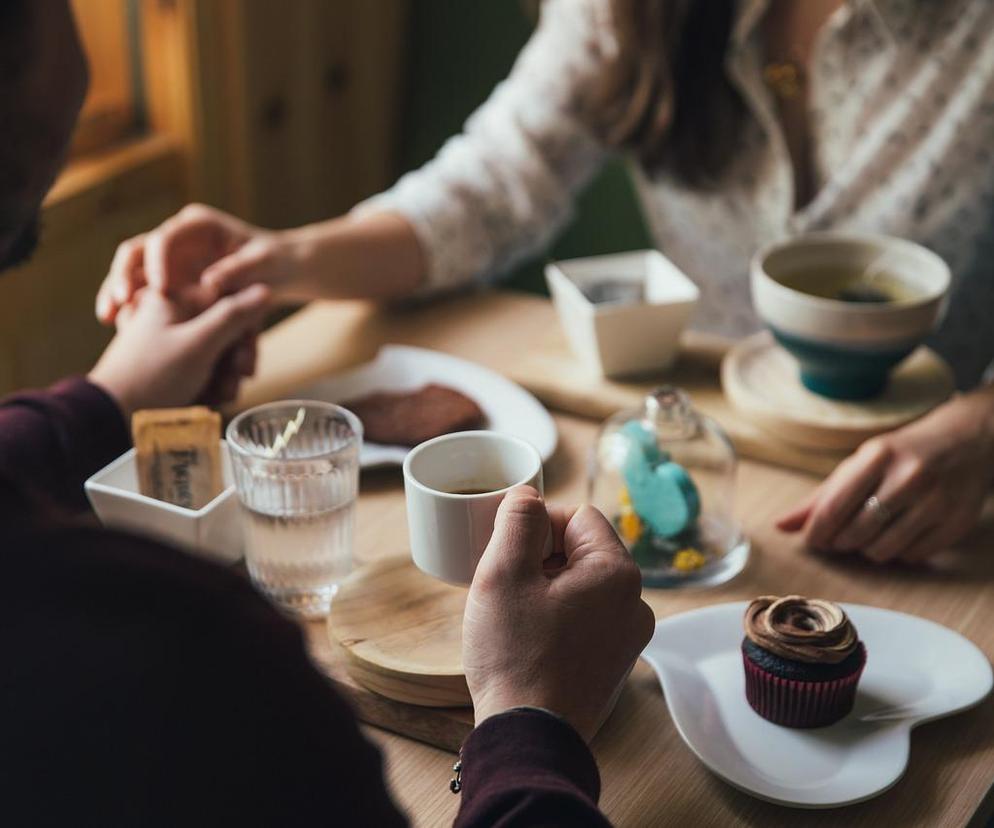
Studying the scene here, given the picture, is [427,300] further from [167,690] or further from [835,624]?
[167,690]

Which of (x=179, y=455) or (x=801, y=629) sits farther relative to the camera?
(x=179, y=455)

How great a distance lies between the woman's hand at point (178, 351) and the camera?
123 cm

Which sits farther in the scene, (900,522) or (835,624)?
(900,522)

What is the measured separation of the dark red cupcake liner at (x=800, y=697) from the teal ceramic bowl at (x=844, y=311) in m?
0.41

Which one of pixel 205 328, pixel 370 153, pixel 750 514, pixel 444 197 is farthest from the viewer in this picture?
pixel 370 153

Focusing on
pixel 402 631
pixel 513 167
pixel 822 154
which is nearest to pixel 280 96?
pixel 513 167

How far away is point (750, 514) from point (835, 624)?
11.3 inches

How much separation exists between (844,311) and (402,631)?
1.81 ft

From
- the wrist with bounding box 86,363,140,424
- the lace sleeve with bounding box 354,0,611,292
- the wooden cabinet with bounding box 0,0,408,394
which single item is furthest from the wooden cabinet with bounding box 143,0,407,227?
the wrist with bounding box 86,363,140,424

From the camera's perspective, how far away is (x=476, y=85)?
2660 millimetres

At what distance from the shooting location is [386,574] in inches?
39.9

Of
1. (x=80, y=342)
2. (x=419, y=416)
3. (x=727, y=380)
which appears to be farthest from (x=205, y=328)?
(x=80, y=342)

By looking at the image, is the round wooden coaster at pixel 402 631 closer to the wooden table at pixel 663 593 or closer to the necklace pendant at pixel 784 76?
the wooden table at pixel 663 593

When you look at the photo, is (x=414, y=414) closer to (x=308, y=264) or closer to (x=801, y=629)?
(x=308, y=264)
